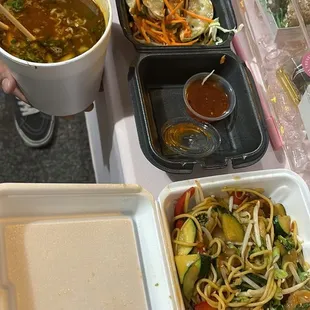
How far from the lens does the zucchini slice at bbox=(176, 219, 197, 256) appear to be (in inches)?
35.4

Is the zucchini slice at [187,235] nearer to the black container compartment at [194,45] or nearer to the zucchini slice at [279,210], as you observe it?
the zucchini slice at [279,210]

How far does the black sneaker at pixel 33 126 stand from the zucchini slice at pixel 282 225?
1039 millimetres

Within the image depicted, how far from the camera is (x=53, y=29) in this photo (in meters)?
0.98

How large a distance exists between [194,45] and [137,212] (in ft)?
1.48

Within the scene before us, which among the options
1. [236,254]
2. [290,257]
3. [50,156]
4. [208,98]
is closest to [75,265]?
[236,254]

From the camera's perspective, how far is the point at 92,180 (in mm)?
1731

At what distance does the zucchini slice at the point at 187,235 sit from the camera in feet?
2.95

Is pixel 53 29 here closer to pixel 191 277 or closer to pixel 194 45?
pixel 194 45

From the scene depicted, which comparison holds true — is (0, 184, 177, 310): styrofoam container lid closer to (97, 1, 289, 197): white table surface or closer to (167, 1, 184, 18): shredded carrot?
(97, 1, 289, 197): white table surface

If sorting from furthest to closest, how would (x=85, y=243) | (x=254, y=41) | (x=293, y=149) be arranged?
(x=254, y=41) < (x=293, y=149) < (x=85, y=243)

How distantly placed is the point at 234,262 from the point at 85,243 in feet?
0.96

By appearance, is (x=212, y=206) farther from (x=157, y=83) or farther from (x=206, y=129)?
(x=157, y=83)

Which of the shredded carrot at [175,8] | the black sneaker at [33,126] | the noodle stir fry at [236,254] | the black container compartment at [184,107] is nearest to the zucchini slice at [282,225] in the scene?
the noodle stir fry at [236,254]

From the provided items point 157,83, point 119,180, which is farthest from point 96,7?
point 119,180
